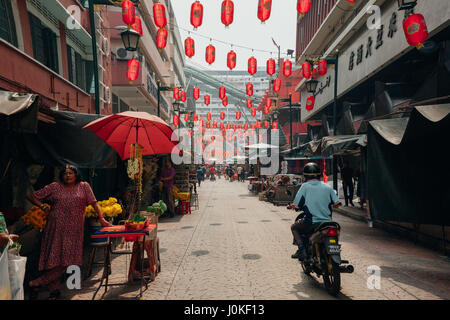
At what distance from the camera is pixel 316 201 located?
16.5 feet

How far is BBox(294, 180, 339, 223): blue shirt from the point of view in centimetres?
501

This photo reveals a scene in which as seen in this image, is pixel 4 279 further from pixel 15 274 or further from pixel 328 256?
pixel 328 256

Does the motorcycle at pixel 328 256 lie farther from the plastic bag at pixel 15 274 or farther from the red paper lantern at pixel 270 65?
the red paper lantern at pixel 270 65

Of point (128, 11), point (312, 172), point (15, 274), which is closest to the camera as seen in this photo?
point (15, 274)

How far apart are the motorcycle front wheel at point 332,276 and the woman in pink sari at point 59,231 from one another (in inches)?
145

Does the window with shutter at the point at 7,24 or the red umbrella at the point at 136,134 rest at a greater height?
the window with shutter at the point at 7,24

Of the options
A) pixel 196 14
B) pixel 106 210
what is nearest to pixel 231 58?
pixel 196 14

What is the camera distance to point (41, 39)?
34.6 ft

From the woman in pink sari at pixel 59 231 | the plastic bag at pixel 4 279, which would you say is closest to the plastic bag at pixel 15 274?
the plastic bag at pixel 4 279

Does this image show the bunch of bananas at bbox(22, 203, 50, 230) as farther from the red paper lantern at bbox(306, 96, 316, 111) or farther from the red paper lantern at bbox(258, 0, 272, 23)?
the red paper lantern at bbox(306, 96, 316, 111)

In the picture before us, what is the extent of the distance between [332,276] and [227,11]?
9.10 metres

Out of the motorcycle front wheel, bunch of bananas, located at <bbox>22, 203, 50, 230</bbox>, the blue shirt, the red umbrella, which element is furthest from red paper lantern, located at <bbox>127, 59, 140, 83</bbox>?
the motorcycle front wheel

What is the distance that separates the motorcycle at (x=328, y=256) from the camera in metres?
4.48
